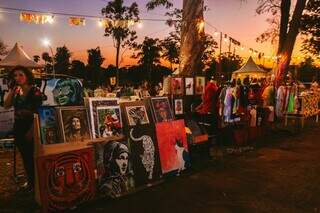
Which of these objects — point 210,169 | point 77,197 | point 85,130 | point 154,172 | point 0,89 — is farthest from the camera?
point 0,89

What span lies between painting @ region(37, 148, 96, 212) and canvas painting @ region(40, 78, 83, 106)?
1008 mm

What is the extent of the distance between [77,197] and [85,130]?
40.4 inches

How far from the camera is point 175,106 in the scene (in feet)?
24.7

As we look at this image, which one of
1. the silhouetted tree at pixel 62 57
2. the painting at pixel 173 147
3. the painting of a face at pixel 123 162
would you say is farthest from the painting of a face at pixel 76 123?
the silhouetted tree at pixel 62 57

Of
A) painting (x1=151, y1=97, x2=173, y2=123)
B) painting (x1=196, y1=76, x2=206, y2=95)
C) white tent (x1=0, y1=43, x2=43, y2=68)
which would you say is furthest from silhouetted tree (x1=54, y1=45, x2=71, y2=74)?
painting (x1=151, y1=97, x2=173, y2=123)

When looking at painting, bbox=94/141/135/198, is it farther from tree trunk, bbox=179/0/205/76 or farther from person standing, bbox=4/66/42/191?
tree trunk, bbox=179/0/205/76

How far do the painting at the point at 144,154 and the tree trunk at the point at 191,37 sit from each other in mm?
3912

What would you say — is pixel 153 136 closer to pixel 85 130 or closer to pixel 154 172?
pixel 154 172

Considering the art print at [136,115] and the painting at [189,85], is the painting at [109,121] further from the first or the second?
the painting at [189,85]

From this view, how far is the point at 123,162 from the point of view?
18.3 ft

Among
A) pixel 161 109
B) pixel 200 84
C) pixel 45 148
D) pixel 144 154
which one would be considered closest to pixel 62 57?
pixel 200 84

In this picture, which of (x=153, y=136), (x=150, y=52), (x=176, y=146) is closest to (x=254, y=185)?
(x=176, y=146)

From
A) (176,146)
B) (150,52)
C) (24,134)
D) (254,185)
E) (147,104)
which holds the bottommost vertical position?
(254,185)

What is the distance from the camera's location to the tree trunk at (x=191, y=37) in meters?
9.64
